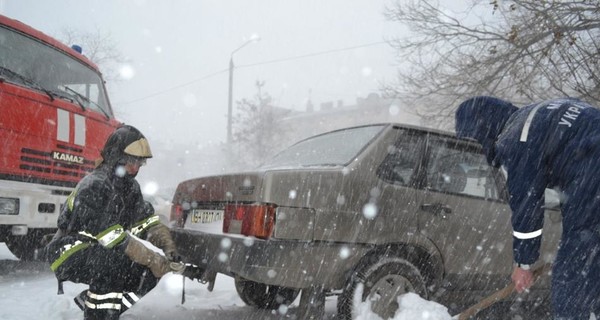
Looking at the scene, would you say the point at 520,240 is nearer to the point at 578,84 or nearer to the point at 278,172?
the point at 278,172

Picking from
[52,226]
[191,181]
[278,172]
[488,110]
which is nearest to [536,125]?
[488,110]

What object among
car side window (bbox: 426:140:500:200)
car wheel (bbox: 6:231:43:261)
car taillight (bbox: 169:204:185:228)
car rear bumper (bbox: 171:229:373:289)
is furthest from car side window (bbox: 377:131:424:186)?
car wheel (bbox: 6:231:43:261)

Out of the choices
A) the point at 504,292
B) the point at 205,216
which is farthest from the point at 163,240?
the point at 504,292

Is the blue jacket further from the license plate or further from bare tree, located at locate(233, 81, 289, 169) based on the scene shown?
bare tree, located at locate(233, 81, 289, 169)

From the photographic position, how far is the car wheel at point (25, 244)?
562cm

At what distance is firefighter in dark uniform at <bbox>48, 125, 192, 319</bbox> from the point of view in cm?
293

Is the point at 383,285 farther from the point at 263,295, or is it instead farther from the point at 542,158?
the point at 263,295

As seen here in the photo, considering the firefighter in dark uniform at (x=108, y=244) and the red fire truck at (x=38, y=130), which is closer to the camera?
the firefighter in dark uniform at (x=108, y=244)

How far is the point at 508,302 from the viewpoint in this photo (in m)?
4.65

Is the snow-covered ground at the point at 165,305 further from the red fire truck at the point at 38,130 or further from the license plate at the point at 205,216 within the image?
the license plate at the point at 205,216

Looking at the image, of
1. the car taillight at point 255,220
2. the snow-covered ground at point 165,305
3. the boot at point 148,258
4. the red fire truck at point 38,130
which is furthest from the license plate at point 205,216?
the red fire truck at point 38,130

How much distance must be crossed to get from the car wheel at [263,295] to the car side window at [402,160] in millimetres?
1648

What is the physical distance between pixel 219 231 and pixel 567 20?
664 centimetres

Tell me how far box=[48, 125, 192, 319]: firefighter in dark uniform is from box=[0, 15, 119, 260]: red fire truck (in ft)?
6.02
